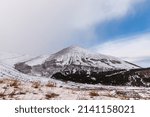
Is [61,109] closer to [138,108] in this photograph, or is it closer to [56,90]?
[138,108]

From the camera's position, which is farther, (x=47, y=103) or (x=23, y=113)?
(x=47, y=103)

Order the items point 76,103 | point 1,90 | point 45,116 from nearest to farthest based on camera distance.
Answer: point 45,116 → point 76,103 → point 1,90

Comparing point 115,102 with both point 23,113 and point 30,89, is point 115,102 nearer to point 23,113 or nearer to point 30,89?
point 23,113

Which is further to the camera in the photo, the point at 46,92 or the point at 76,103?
the point at 46,92

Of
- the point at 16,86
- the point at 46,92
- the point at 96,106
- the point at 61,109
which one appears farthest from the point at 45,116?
the point at 16,86

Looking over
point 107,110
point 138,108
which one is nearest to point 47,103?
point 107,110

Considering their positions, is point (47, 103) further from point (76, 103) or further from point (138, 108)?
point (138, 108)

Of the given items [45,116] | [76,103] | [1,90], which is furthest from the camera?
[1,90]

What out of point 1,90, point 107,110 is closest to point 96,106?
point 107,110
